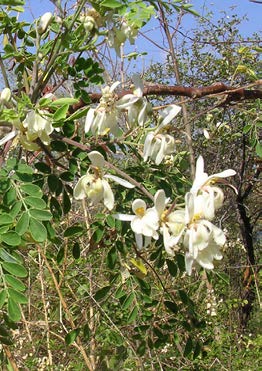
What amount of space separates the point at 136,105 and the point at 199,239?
292 mm

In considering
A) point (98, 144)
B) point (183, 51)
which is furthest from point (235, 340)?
point (183, 51)

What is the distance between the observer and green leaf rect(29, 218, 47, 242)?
2.88 ft

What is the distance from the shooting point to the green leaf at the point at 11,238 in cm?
86

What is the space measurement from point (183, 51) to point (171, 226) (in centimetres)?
523

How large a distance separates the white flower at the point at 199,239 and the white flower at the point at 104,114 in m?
0.24

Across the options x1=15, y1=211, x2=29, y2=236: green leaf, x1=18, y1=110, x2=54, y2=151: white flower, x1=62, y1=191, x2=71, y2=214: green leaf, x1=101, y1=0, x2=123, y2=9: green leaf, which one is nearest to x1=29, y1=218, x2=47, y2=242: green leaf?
x1=15, y1=211, x2=29, y2=236: green leaf

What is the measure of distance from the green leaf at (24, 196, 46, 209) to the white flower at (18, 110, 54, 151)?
0.08 m

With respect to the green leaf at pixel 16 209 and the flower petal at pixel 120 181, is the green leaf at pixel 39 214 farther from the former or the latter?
the flower petal at pixel 120 181

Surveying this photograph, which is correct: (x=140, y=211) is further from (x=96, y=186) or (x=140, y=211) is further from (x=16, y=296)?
(x=16, y=296)

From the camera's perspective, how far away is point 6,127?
965mm

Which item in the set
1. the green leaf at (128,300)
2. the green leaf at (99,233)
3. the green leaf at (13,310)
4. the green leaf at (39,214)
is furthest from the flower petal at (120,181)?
the green leaf at (128,300)

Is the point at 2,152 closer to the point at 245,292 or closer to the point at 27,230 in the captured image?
the point at 27,230

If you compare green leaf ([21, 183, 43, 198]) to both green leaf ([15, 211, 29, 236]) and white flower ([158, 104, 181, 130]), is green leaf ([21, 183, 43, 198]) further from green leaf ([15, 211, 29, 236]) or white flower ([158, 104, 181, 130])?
white flower ([158, 104, 181, 130])

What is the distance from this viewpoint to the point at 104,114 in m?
0.92
